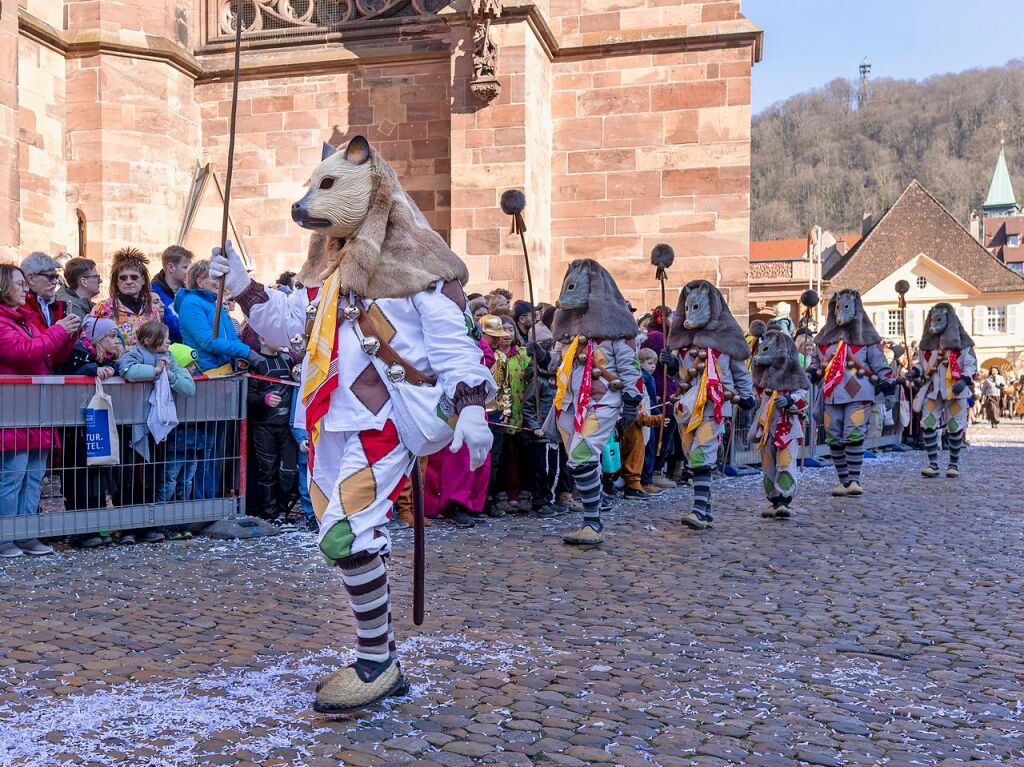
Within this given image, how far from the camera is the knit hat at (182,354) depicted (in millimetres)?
8070

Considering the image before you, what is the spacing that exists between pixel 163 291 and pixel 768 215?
93.5 metres

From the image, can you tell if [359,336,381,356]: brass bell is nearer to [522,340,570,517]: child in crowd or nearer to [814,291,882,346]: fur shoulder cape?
[522,340,570,517]: child in crowd

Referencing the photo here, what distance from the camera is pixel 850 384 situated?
38.8 feet

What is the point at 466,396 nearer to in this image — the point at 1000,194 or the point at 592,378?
the point at 592,378

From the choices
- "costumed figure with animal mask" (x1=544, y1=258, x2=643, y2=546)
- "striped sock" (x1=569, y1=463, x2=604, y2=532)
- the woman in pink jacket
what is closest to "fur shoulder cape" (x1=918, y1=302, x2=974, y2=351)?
"costumed figure with animal mask" (x1=544, y1=258, x2=643, y2=546)

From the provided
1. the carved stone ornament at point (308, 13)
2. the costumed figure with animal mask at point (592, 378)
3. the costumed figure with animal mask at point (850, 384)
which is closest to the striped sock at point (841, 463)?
the costumed figure with animal mask at point (850, 384)

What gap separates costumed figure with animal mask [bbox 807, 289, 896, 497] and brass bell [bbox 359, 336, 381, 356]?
8.47m

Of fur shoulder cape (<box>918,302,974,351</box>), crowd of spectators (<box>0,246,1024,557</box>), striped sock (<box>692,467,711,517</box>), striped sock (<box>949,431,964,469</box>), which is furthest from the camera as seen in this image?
striped sock (<box>949,431,964,469</box>)

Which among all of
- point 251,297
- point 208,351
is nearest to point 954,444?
point 208,351

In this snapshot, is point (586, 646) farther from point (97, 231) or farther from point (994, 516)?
point (97, 231)

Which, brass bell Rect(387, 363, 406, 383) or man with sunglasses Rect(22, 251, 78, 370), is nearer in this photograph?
brass bell Rect(387, 363, 406, 383)

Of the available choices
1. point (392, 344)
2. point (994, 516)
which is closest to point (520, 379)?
point (994, 516)

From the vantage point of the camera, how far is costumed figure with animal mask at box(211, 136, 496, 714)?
4129 millimetres

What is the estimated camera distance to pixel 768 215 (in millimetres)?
97875
